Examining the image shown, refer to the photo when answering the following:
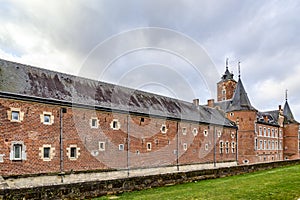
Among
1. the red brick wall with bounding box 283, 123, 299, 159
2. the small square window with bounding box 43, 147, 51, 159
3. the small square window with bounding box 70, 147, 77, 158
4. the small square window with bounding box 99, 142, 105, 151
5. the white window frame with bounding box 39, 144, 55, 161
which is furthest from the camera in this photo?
the red brick wall with bounding box 283, 123, 299, 159

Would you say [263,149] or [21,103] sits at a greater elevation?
[21,103]

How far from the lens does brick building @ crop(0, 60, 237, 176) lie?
1539 cm

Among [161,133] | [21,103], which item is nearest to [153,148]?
[161,133]

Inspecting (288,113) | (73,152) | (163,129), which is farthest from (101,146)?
(288,113)

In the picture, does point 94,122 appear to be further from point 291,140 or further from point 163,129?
point 291,140

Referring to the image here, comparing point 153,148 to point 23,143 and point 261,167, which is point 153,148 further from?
point 23,143

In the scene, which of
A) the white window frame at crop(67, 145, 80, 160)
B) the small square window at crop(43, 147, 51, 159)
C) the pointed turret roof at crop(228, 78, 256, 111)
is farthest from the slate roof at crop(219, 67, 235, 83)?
the small square window at crop(43, 147, 51, 159)

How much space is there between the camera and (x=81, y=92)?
66.5ft

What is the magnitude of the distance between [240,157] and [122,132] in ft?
70.6

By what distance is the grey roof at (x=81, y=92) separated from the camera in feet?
54.7

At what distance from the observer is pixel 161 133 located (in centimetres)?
2516

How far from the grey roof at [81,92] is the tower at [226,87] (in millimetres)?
20635

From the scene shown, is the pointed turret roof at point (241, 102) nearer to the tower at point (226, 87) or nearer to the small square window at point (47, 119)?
the tower at point (226, 87)

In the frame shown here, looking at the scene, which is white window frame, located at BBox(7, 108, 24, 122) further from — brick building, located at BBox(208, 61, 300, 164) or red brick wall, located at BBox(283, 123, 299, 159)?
red brick wall, located at BBox(283, 123, 299, 159)
